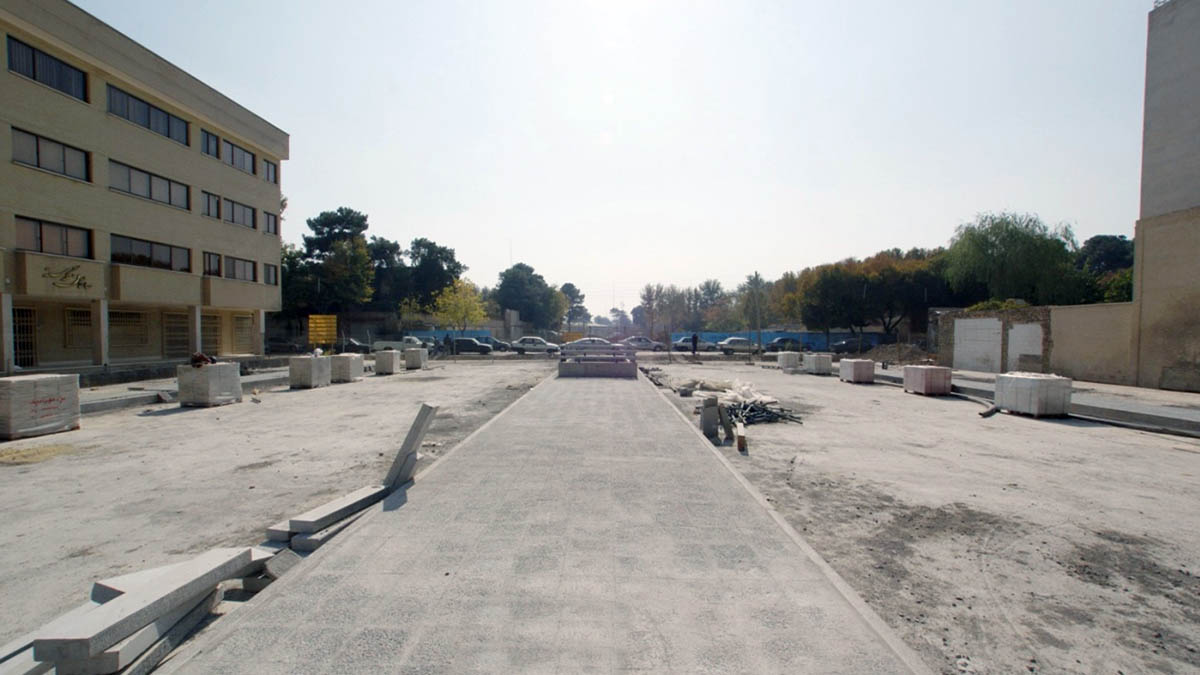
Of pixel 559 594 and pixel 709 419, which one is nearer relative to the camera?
pixel 559 594

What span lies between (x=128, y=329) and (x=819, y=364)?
1264 inches


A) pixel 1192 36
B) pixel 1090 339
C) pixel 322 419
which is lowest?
pixel 322 419

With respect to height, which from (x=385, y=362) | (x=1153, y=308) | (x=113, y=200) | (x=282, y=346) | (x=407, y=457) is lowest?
(x=282, y=346)

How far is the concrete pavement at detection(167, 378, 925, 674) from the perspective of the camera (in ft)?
10.2

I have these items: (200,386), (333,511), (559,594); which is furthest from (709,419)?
(200,386)

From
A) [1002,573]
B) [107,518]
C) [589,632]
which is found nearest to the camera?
[589,632]

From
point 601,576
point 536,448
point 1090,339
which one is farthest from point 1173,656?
point 1090,339

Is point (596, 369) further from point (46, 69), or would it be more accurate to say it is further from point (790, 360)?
point (46, 69)

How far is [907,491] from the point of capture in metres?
7.00

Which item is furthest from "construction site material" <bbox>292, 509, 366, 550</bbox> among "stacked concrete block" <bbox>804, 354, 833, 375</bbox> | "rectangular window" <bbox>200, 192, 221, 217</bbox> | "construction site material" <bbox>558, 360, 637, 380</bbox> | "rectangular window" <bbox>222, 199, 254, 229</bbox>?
"rectangular window" <bbox>222, 199, 254, 229</bbox>

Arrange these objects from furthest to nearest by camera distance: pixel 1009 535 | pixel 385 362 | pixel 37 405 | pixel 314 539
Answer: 1. pixel 385 362
2. pixel 37 405
3. pixel 1009 535
4. pixel 314 539

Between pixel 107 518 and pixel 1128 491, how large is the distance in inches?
468

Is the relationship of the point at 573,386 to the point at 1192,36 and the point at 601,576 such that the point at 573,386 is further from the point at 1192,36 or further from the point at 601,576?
the point at 1192,36

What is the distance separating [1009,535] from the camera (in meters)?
5.48
